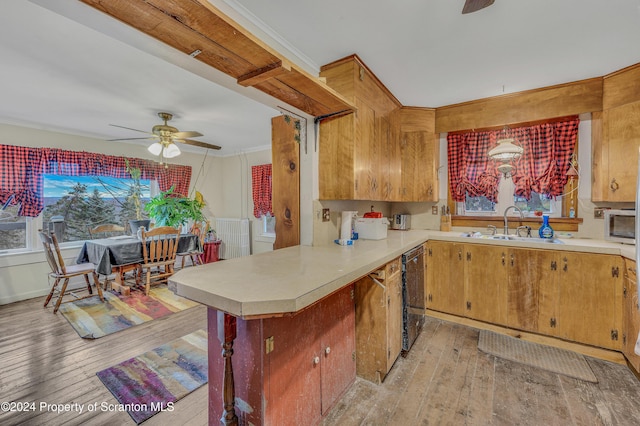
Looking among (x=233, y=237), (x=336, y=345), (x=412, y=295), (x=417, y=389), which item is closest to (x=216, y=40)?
(x=336, y=345)

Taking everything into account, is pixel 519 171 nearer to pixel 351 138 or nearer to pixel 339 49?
pixel 351 138

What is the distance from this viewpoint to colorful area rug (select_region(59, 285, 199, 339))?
9.09ft

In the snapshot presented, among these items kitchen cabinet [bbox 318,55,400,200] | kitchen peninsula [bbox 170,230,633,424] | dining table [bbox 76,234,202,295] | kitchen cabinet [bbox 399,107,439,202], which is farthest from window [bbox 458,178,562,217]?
dining table [bbox 76,234,202,295]

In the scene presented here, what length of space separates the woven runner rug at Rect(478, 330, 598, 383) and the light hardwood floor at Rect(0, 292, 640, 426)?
71 mm

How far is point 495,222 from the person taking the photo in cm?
315

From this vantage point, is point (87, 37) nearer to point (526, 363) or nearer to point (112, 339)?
point (112, 339)

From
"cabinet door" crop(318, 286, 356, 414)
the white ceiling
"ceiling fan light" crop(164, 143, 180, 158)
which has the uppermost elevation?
the white ceiling

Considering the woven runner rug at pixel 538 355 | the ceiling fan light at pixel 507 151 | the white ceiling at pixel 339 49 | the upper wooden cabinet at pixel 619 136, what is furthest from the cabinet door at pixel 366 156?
the upper wooden cabinet at pixel 619 136

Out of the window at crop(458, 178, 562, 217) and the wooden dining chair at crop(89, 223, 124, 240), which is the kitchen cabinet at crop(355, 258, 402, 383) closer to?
the window at crop(458, 178, 562, 217)

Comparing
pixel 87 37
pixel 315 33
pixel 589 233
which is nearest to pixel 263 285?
pixel 315 33

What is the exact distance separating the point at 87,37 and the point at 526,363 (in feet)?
13.1

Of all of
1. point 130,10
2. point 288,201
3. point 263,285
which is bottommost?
point 263,285

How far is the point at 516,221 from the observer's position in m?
3.04

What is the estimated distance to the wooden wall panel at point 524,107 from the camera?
2.54m
